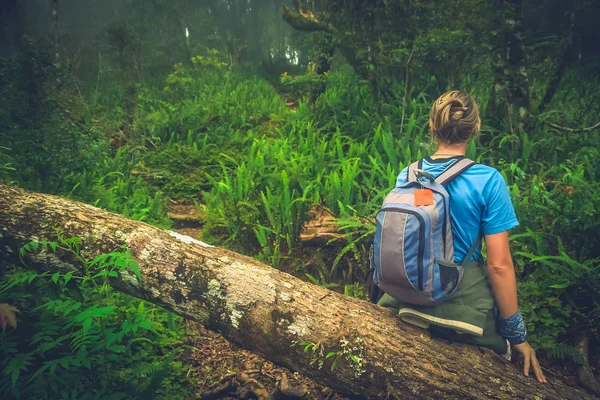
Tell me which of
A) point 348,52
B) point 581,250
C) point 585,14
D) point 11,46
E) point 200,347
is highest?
point 11,46

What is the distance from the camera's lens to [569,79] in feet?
26.0

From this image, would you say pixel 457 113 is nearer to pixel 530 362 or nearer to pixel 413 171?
pixel 413 171

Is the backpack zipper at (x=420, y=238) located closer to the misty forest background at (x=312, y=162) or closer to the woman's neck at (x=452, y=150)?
the woman's neck at (x=452, y=150)

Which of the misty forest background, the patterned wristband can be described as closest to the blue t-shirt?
the patterned wristband

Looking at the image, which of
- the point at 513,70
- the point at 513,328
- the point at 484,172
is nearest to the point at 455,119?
the point at 484,172

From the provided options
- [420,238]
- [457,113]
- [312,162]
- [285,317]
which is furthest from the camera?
[312,162]

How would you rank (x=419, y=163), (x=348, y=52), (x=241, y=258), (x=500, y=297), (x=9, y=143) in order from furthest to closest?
(x=348, y=52), (x=9, y=143), (x=241, y=258), (x=419, y=163), (x=500, y=297)

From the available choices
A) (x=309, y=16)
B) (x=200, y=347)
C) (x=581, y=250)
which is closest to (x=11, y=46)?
(x=309, y=16)

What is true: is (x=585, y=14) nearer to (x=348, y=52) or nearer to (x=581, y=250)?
(x=348, y=52)

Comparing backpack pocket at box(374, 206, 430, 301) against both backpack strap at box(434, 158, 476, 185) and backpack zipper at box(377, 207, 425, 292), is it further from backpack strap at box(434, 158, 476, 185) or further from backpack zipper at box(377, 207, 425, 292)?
backpack strap at box(434, 158, 476, 185)

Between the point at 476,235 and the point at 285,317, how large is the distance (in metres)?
1.20

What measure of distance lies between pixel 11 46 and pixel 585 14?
1550 centimetres

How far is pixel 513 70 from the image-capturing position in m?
5.58

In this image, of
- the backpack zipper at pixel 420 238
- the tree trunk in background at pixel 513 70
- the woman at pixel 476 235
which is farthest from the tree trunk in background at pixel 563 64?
the backpack zipper at pixel 420 238
